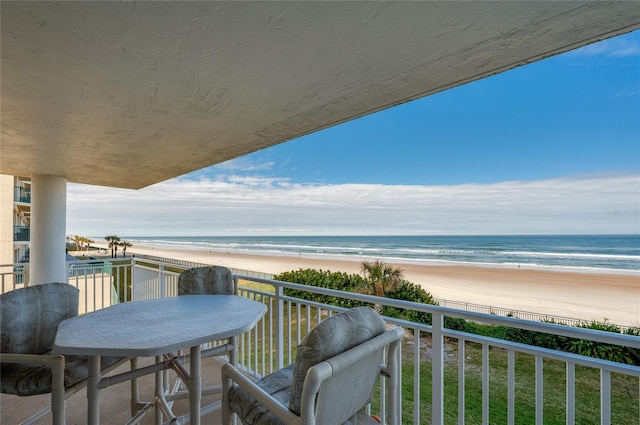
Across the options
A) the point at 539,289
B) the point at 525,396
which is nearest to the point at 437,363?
the point at 525,396

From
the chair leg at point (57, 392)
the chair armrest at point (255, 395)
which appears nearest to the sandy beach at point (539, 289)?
the chair armrest at point (255, 395)

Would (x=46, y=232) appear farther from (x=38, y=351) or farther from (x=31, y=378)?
(x=31, y=378)

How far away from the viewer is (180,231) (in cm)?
3350

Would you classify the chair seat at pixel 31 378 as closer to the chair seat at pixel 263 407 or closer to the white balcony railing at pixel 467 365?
the chair seat at pixel 263 407

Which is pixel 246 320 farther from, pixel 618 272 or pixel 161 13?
Result: pixel 618 272

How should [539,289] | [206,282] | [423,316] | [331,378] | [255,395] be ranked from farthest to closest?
[539,289]
[423,316]
[206,282]
[255,395]
[331,378]

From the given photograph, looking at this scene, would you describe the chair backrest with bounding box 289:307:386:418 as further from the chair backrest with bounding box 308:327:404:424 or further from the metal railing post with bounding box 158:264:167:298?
the metal railing post with bounding box 158:264:167:298

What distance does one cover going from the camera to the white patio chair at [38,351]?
1.47 m

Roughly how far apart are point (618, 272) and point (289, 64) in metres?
21.6

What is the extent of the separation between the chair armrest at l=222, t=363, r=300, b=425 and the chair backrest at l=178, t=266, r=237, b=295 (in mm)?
1213

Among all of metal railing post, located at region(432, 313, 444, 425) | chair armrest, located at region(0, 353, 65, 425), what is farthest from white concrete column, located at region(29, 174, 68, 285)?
metal railing post, located at region(432, 313, 444, 425)

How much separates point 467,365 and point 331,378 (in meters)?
6.11

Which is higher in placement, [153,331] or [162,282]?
[153,331]

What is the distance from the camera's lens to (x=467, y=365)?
19.1 feet
